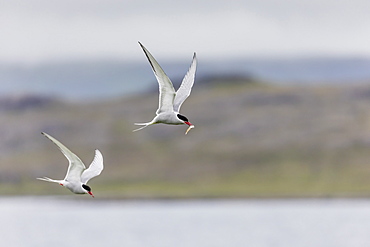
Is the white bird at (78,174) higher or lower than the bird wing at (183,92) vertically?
lower

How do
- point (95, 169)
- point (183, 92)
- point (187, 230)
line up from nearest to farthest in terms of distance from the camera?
point (183, 92) < point (95, 169) < point (187, 230)

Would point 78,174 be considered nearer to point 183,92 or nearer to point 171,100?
point 171,100

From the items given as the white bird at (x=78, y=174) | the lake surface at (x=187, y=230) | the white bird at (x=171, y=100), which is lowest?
the lake surface at (x=187, y=230)

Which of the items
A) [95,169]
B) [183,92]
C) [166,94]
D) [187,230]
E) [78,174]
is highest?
[183,92]

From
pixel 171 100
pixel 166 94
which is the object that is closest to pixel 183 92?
pixel 171 100

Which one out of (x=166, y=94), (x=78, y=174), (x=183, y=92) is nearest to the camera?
(x=166, y=94)

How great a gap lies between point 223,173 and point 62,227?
103m

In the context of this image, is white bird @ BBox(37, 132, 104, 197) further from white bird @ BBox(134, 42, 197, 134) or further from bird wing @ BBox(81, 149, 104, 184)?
white bird @ BBox(134, 42, 197, 134)

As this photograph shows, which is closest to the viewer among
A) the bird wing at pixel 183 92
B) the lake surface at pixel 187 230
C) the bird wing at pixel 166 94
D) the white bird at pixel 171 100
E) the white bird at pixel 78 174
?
the bird wing at pixel 166 94

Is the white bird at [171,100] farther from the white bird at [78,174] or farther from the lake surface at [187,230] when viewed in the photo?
the lake surface at [187,230]

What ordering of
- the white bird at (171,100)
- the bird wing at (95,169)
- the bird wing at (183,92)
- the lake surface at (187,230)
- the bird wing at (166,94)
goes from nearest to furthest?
the bird wing at (166,94), the white bird at (171,100), the bird wing at (183,92), the bird wing at (95,169), the lake surface at (187,230)

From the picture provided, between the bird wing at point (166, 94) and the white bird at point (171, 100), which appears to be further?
the white bird at point (171, 100)

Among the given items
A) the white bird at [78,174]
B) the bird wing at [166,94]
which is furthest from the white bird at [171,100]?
the white bird at [78,174]

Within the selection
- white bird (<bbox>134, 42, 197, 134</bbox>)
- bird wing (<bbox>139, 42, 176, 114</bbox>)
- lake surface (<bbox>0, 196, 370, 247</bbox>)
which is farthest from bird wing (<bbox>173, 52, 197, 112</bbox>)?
lake surface (<bbox>0, 196, 370, 247</bbox>)
